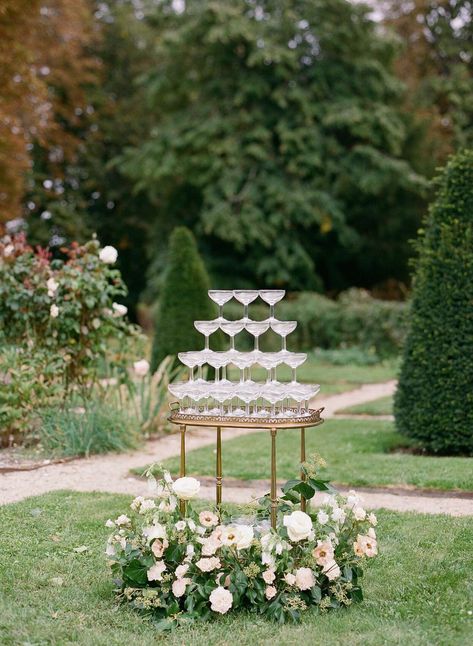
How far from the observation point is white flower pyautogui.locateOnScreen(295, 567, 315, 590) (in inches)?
146

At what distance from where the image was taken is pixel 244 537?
3717mm

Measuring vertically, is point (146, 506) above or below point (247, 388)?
below

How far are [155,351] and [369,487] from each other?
552cm

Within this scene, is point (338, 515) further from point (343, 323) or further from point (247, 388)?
point (343, 323)

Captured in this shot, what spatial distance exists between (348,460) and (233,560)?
3.68 metres

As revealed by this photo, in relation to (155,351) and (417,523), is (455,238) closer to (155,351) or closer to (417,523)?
(417,523)

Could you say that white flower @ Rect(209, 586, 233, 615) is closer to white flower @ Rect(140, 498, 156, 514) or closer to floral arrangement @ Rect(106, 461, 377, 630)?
floral arrangement @ Rect(106, 461, 377, 630)

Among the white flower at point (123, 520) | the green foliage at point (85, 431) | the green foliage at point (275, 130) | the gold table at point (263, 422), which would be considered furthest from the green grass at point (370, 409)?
the green foliage at point (275, 130)

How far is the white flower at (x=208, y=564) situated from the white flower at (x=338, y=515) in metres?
0.60

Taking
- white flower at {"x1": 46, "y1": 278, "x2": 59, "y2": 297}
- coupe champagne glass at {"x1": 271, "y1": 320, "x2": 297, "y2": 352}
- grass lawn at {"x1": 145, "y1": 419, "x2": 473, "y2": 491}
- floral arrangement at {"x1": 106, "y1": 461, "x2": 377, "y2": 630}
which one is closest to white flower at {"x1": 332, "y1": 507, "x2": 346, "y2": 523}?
floral arrangement at {"x1": 106, "y1": 461, "x2": 377, "y2": 630}

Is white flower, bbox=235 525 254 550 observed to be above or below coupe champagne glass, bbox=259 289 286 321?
below

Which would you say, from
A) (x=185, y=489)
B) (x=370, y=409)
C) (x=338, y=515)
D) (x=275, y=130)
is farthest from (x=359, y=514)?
(x=275, y=130)

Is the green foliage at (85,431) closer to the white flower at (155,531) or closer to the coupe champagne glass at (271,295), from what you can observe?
the white flower at (155,531)

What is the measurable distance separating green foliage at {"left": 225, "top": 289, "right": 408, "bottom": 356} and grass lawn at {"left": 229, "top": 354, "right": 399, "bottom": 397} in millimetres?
641
